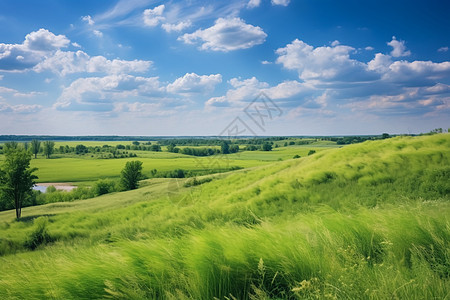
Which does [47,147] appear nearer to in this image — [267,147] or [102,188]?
[102,188]

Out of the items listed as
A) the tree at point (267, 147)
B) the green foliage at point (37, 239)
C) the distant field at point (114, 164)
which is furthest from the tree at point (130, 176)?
the tree at point (267, 147)

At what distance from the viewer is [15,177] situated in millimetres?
63719

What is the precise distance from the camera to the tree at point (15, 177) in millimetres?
63094

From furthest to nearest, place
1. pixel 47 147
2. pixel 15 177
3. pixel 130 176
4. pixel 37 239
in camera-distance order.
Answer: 1. pixel 47 147
2. pixel 130 176
3. pixel 15 177
4. pixel 37 239

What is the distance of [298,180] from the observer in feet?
73.0

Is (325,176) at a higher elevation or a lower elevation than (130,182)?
higher

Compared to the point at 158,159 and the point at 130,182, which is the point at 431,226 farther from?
the point at 158,159

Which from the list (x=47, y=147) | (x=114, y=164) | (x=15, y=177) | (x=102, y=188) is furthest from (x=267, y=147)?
(x=47, y=147)

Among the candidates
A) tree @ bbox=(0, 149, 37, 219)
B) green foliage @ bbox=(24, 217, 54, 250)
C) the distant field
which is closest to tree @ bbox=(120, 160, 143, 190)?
the distant field

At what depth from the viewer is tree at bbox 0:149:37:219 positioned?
63.1m

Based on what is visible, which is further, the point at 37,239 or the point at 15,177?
the point at 15,177

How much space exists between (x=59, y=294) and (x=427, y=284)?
4.20 m

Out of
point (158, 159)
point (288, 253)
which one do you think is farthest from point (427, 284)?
point (158, 159)

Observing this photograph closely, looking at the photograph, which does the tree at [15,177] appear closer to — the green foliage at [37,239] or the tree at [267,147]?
the green foliage at [37,239]
